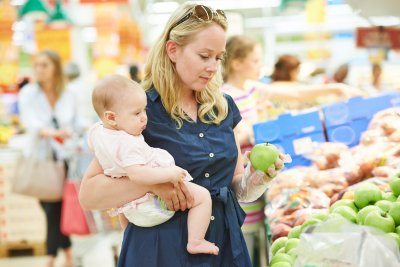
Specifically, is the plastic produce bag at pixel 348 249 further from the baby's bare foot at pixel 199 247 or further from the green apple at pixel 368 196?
the green apple at pixel 368 196

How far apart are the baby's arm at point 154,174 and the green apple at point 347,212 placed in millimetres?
719

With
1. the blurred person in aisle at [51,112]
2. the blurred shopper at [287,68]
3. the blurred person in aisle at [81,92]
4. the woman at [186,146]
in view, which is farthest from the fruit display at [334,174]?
the blurred person in aisle at [81,92]

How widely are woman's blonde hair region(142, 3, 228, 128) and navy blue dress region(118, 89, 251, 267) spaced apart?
28 millimetres

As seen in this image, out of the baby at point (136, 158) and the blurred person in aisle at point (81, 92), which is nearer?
the baby at point (136, 158)

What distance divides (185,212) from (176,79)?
449mm

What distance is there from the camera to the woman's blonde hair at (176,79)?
2.06 metres

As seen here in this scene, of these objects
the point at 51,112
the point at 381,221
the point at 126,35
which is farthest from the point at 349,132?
the point at 126,35

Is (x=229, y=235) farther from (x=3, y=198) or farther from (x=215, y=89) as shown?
(x=3, y=198)

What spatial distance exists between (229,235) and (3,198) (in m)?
4.90

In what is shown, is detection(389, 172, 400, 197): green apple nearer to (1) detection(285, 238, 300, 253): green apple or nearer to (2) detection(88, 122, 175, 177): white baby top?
(1) detection(285, 238, 300, 253): green apple

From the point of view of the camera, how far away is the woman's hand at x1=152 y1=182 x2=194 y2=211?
1984mm

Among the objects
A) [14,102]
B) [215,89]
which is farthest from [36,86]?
[14,102]

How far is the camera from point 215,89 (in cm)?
224

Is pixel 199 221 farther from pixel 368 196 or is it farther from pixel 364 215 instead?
pixel 368 196
